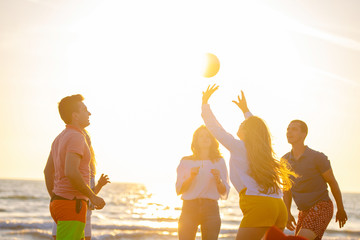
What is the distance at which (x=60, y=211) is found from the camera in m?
4.77

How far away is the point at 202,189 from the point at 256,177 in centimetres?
235

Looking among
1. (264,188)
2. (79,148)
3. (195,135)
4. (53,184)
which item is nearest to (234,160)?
(264,188)

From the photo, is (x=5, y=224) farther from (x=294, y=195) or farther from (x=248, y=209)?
(x=248, y=209)

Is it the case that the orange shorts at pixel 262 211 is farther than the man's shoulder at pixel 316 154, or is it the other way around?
the man's shoulder at pixel 316 154

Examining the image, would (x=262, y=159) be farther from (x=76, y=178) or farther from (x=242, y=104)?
(x=76, y=178)

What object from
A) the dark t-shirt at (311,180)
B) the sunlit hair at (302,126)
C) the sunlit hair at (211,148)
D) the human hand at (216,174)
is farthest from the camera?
the sunlit hair at (211,148)

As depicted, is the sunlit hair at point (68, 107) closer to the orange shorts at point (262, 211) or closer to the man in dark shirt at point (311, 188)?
the orange shorts at point (262, 211)

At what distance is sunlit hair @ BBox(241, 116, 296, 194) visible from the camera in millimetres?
4676

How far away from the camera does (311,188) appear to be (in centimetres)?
662

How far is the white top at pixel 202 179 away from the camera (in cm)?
696

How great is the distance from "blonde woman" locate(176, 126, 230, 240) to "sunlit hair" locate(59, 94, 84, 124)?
2.46 metres

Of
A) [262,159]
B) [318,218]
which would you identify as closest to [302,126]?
[318,218]

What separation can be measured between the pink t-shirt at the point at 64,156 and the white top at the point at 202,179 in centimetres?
235

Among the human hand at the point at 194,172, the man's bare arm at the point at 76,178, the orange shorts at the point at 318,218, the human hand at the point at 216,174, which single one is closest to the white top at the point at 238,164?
the man's bare arm at the point at 76,178
